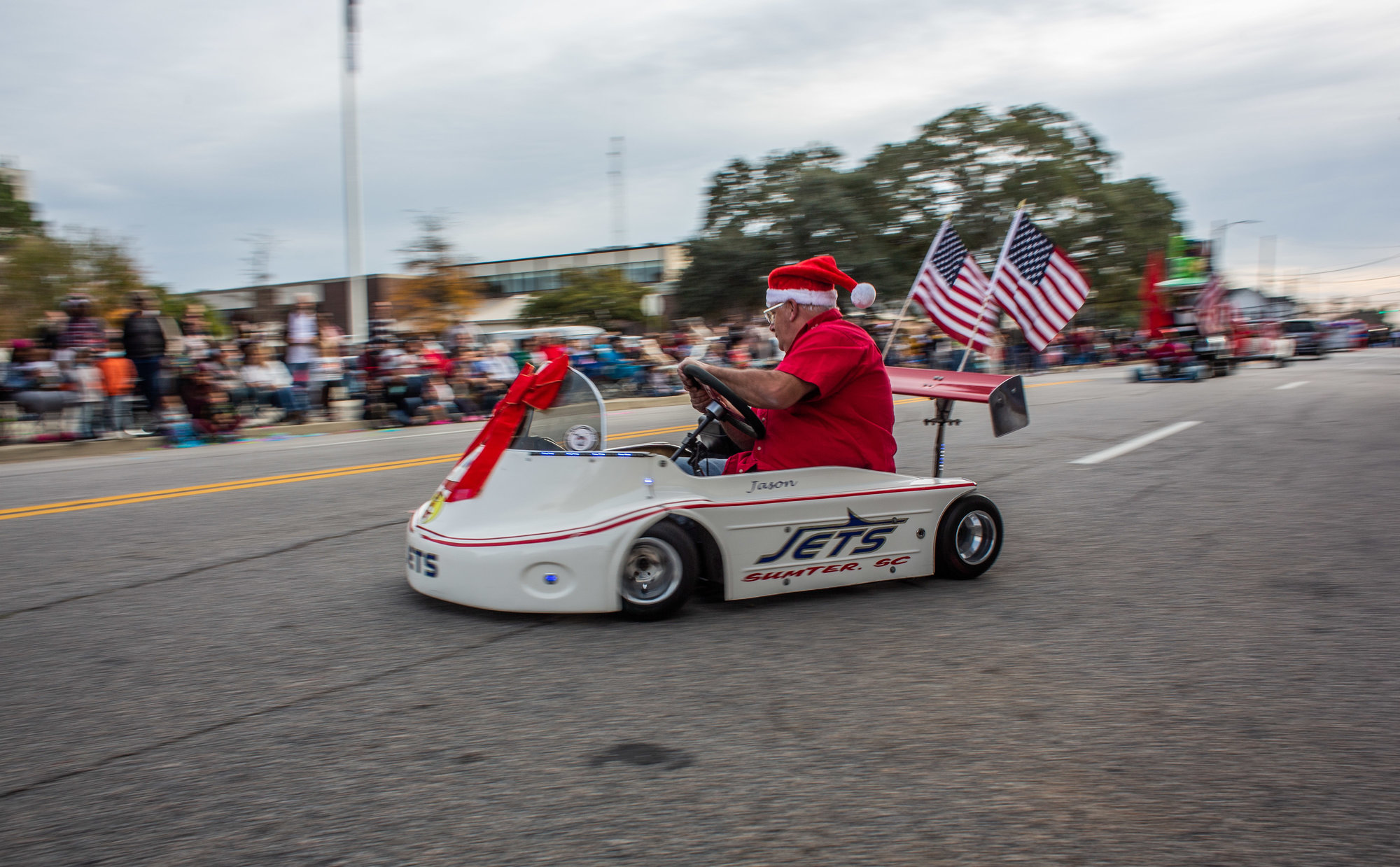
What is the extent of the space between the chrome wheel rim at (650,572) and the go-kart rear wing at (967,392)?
1559 millimetres

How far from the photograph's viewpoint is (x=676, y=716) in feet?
10.1

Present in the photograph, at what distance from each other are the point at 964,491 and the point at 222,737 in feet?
10.6

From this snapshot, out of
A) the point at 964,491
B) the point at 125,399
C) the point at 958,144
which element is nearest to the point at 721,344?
the point at 125,399

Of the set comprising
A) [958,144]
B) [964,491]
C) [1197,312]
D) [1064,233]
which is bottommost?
[964,491]

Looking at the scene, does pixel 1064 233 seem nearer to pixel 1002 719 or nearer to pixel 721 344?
pixel 721 344

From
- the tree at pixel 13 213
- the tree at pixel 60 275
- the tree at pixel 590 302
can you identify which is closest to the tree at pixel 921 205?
the tree at pixel 590 302

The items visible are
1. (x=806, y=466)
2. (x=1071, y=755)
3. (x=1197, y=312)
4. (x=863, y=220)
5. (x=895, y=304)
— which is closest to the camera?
(x=1071, y=755)

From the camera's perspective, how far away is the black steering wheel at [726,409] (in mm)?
4355

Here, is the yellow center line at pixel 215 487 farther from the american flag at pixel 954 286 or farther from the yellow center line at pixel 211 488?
the american flag at pixel 954 286

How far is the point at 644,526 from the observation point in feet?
13.2

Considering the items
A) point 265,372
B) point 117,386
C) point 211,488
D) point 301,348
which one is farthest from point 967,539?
point 301,348

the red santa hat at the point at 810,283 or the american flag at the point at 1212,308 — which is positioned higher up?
the american flag at the point at 1212,308

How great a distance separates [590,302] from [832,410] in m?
62.9

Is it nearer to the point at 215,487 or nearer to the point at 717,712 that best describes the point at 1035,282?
the point at 717,712
